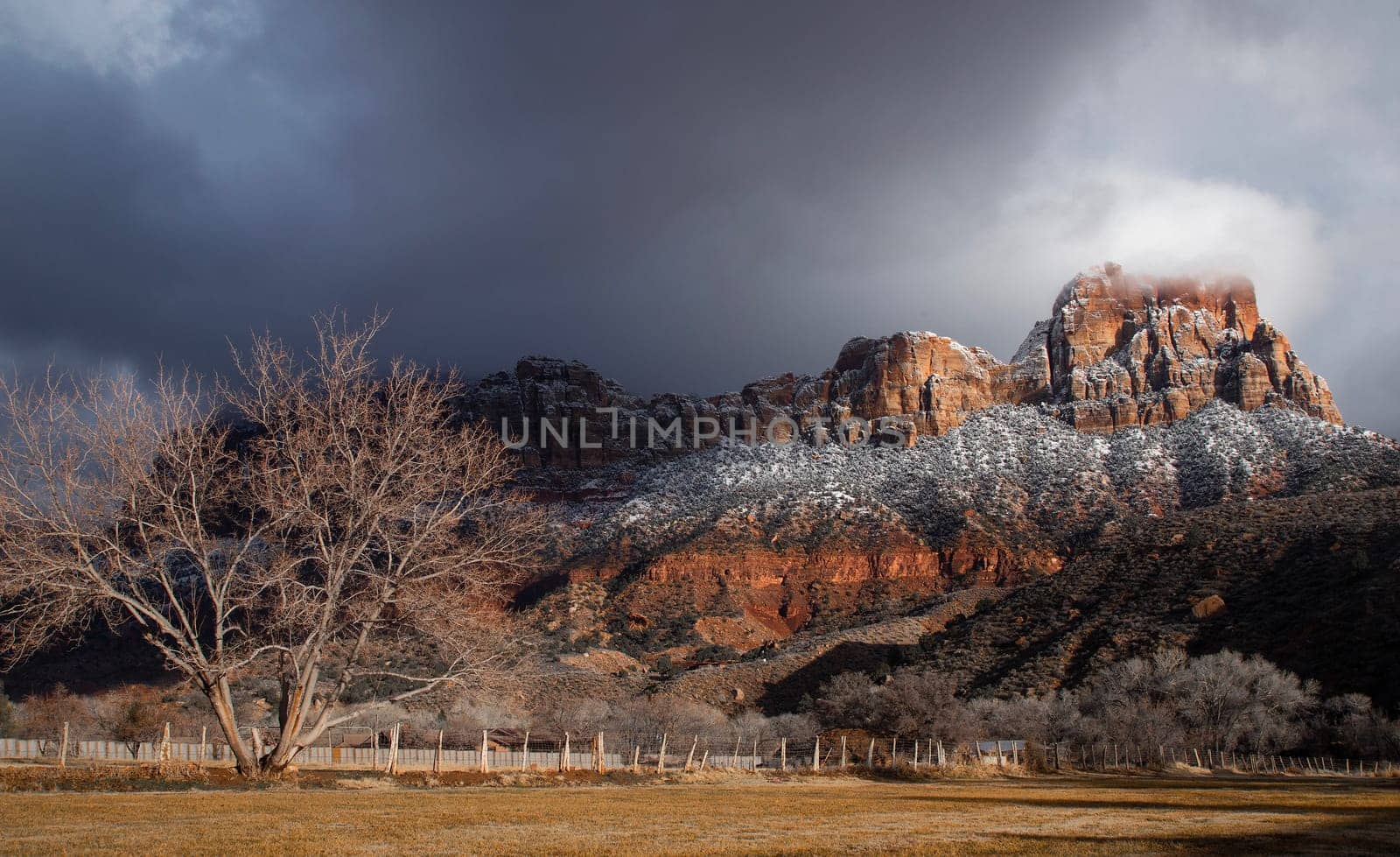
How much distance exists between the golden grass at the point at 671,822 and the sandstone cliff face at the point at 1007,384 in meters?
87.2

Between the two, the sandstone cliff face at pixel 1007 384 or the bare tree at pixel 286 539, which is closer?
the bare tree at pixel 286 539

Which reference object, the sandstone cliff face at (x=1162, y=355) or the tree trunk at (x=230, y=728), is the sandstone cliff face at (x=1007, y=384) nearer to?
the sandstone cliff face at (x=1162, y=355)

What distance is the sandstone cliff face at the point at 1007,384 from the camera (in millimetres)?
100750

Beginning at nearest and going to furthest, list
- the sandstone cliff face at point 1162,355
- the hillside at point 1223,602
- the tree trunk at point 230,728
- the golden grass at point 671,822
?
the golden grass at point 671,822 → the tree trunk at point 230,728 → the hillside at point 1223,602 → the sandstone cliff face at point 1162,355

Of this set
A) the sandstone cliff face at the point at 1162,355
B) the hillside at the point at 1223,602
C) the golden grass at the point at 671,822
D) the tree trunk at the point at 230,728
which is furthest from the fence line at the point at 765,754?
the sandstone cliff face at the point at 1162,355

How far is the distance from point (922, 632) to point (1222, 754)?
28.8 meters

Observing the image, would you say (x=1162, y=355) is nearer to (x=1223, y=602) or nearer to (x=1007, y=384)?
(x=1007, y=384)

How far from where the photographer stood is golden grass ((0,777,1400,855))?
11.6 metres

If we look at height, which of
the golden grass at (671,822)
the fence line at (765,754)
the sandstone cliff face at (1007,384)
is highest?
the sandstone cliff face at (1007,384)

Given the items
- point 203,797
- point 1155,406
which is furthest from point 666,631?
point 203,797

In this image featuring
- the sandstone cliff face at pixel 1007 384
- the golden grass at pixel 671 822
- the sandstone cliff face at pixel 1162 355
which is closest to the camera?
the golden grass at pixel 671 822

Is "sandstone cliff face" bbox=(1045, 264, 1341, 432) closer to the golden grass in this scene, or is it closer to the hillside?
the hillside

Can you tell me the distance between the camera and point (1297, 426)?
87000 mm

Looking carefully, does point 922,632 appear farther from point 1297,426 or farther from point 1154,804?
point 1154,804
